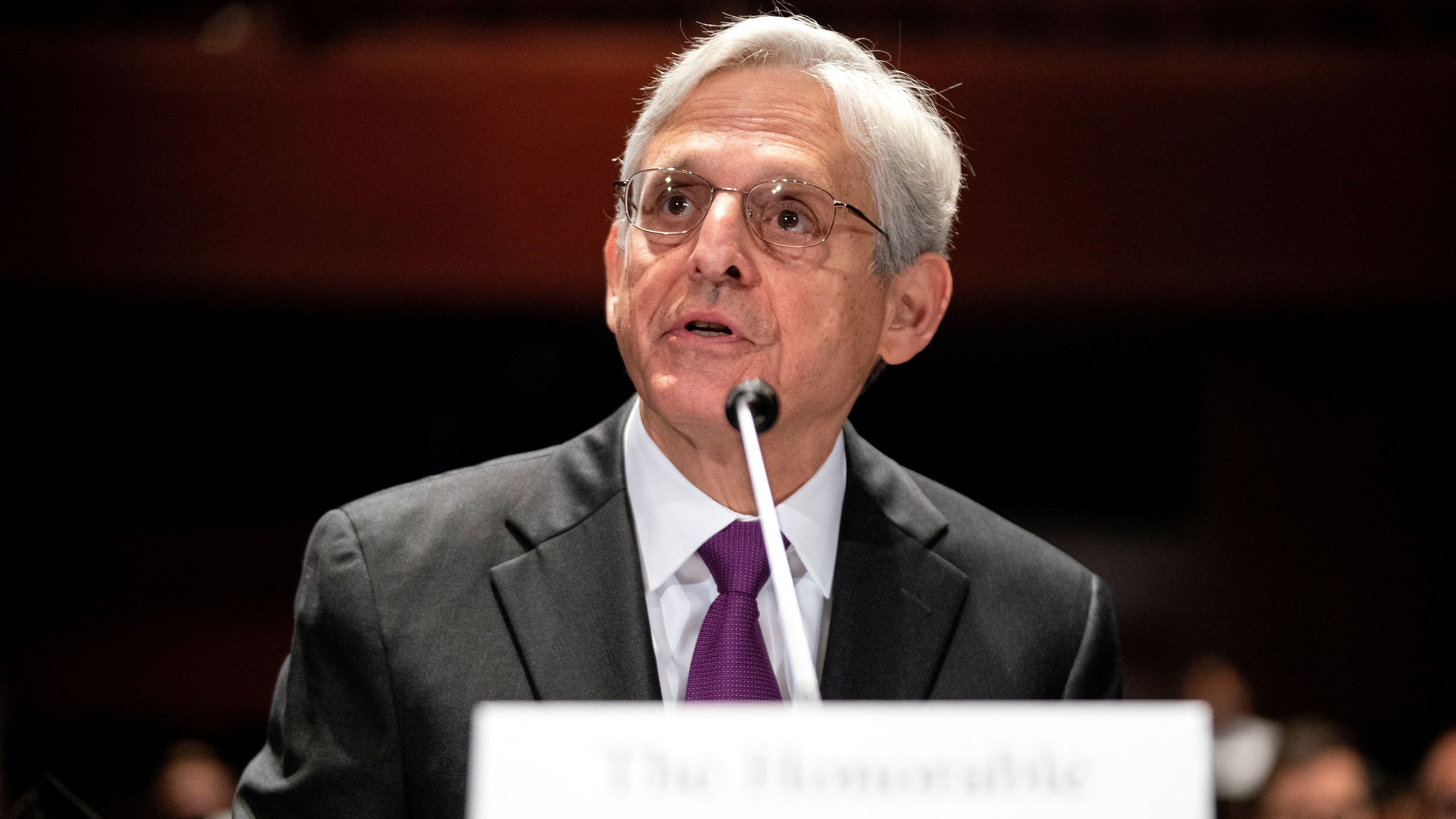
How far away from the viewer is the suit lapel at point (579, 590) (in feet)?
4.28

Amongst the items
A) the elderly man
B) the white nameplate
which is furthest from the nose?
the white nameplate

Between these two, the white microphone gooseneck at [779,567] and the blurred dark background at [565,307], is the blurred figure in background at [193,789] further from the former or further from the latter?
the white microphone gooseneck at [779,567]

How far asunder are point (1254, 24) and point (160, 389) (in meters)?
3.45

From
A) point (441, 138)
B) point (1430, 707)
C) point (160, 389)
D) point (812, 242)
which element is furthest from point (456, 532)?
point (1430, 707)

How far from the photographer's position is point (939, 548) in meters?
1.55

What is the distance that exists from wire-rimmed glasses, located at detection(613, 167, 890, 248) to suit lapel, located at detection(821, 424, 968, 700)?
1.07 ft

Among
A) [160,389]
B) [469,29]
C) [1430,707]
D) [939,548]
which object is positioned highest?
[469,29]

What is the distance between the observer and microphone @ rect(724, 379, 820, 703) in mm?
923

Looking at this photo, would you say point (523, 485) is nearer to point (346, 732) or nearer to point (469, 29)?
point (346, 732)

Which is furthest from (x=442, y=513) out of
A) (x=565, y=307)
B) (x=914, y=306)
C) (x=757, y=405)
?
(x=565, y=307)

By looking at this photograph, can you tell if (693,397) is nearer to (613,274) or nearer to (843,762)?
(613,274)

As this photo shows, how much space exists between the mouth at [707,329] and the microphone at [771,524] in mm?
73

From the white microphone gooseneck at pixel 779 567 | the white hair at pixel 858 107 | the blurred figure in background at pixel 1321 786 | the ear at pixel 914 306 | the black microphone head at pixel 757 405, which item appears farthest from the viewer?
the blurred figure in background at pixel 1321 786

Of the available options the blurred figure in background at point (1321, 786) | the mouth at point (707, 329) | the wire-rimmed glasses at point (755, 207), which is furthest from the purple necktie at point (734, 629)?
the blurred figure in background at point (1321, 786)
